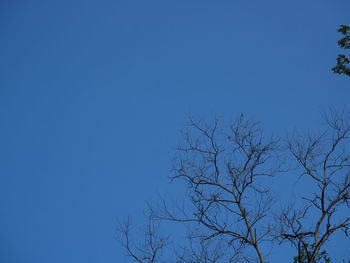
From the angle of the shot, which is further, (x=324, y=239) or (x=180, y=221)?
(x=180, y=221)

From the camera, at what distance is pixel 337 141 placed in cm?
761

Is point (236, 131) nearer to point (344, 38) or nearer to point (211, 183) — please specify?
point (211, 183)

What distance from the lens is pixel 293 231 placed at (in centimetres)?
656

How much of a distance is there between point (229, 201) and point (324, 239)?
186 centimetres

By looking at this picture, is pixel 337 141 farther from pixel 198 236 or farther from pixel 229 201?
pixel 198 236

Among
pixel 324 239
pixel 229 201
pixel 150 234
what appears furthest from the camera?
pixel 150 234

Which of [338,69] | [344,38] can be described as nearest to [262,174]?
[338,69]

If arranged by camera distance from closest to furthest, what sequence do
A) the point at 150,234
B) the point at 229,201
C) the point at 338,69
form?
the point at 229,201 < the point at 150,234 < the point at 338,69

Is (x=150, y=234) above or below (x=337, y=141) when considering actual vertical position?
below

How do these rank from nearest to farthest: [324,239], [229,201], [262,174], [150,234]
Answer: [324,239] → [229,201] → [262,174] → [150,234]

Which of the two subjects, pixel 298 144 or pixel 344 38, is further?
pixel 344 38

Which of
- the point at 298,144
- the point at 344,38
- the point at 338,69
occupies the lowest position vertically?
the point at 298,144

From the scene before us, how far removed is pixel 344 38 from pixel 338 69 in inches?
43.9

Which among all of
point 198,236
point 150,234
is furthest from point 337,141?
point 150,234
